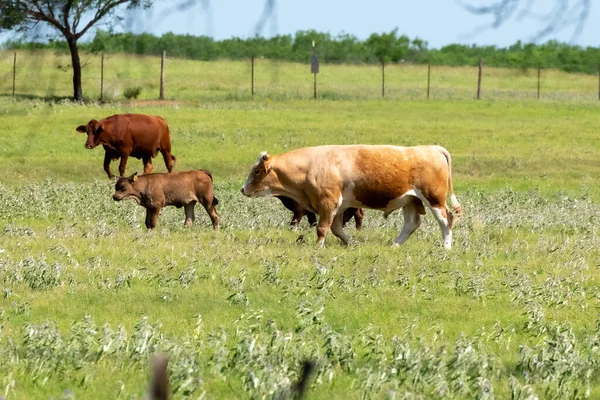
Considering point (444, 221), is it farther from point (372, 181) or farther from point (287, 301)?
point (287, 301)

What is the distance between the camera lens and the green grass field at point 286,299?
22.4 feet

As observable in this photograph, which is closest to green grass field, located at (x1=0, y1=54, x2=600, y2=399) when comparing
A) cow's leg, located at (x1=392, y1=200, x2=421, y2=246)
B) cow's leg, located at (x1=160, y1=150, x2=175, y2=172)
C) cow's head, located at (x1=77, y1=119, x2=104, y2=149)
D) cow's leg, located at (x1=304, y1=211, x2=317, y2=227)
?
cow's leg, located at (x1=392, y1=200, x2=421, y2=246)

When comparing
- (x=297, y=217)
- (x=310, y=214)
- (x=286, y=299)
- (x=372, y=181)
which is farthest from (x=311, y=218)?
(x=286, y=299)

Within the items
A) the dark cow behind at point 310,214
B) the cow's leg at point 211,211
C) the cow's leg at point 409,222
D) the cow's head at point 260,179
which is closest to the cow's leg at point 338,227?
the cow's leg at point 409,222

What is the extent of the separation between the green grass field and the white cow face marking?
0.57 m

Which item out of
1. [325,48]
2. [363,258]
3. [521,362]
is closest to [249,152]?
[363,258]

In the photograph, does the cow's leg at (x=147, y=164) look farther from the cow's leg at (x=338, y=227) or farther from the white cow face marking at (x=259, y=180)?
the cow's leg at (x=338, y=227)

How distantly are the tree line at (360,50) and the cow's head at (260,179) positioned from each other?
1150cm

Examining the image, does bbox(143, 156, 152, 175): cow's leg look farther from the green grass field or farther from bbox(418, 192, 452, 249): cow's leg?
bbox(418, 192, 452, 249): cow's leg

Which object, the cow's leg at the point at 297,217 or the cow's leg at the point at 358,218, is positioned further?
the cow's leg at the point at 358,218

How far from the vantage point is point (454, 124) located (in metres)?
36.4

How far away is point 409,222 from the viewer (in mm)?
13938

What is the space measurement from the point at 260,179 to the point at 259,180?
20 mm

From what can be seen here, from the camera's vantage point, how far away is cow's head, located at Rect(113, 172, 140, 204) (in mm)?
15953
